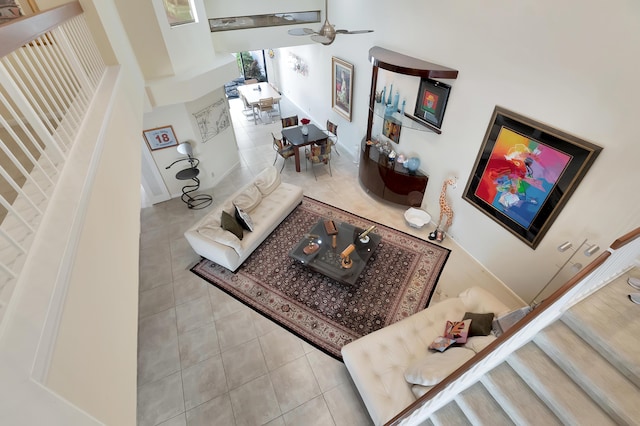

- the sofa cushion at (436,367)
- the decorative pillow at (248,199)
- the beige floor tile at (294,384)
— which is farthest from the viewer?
the decorative pillow at (248,199)

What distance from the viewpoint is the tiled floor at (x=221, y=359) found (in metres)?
3.34

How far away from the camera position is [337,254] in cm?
464

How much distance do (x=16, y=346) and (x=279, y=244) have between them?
177 inches

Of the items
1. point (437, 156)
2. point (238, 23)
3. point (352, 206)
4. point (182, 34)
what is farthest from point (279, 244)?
point (238, 23)

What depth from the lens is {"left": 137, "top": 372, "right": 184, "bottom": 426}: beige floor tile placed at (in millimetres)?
3297

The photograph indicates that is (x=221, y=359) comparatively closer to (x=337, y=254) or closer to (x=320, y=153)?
(x=337, y=254)

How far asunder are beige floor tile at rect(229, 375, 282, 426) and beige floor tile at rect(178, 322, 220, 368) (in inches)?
25.8

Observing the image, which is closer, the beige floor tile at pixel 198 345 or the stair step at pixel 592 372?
the stair step at pixel 592 372

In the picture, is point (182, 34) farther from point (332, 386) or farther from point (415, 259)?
point (332, 386)

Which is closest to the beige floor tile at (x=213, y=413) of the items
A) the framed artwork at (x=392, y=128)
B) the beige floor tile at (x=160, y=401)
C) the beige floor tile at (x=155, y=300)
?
the beige floor tile at (x=160, y=401)

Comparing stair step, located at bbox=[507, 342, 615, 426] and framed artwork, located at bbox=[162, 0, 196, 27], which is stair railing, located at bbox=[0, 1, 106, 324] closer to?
framed artwork, located at bbox=[162, 0, 196, 27]

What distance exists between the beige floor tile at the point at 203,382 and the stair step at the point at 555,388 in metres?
3.20

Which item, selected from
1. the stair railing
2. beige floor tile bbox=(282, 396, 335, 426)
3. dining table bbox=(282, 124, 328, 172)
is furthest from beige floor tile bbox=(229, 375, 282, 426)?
dining table bbox=(282, 124, 328, 172)

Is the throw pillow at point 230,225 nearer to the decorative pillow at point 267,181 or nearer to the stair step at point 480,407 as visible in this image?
the decorative pillow at point 267,181
